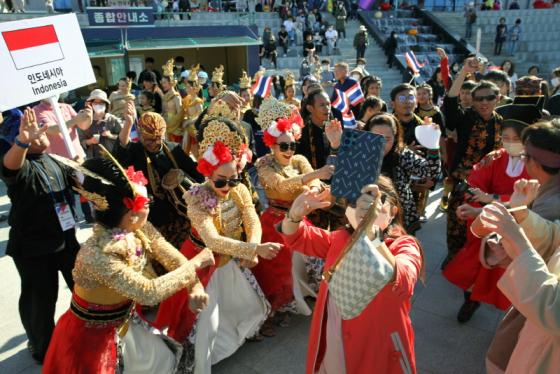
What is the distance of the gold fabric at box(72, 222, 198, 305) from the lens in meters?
2.34

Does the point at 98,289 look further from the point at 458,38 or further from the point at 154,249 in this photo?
the point at 458,38

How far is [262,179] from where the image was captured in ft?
12.5

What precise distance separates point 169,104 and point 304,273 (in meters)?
4.79

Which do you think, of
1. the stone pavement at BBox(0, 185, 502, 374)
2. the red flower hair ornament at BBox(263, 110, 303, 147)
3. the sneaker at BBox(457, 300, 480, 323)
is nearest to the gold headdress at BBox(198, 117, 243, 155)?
the red flower hair ornament at BBox(263, 110, 303, 147)

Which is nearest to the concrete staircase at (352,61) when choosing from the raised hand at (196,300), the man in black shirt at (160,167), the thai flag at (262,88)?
the thai flag at (262,88)

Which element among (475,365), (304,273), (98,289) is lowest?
(475,365)

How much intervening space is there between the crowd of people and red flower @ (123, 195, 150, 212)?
0.01 meters

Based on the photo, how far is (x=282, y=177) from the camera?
3725 millimetres

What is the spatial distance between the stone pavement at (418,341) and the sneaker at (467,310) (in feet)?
0.18

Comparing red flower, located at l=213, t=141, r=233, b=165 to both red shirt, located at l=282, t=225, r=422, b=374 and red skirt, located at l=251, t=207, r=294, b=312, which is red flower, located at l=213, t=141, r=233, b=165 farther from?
red shirt, located at l=282, t=225, r=422, b=374

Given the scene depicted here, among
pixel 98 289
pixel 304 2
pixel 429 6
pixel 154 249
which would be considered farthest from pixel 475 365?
pixel 429 6

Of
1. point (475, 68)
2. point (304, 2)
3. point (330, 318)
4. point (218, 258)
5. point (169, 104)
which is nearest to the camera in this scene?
point (330, 318)

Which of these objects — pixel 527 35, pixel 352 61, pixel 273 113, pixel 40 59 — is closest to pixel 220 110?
pixel 273 113

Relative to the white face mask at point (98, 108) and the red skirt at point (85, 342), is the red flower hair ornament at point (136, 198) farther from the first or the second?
the white face mask at point (98, 108)
